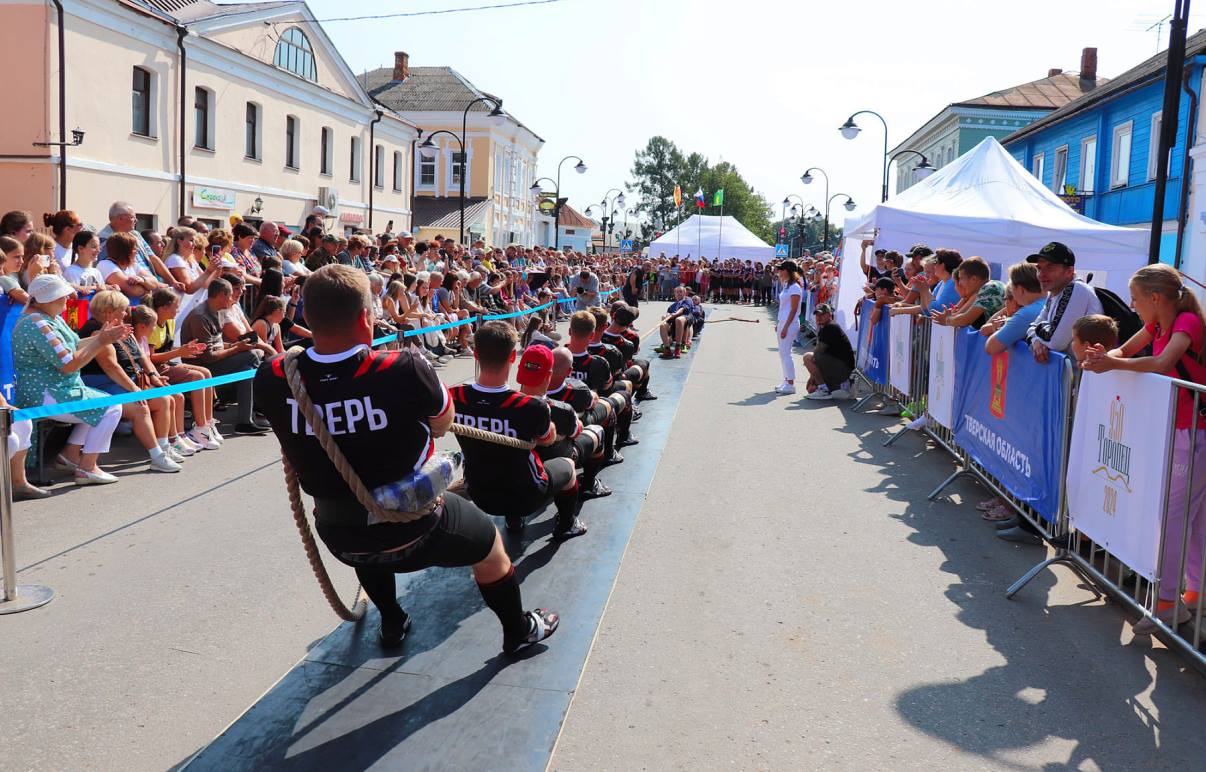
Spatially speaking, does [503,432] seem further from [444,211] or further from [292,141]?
[444,211]

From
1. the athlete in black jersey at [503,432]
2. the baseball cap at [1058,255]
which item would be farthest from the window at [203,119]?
the baseball cap at [1058,255]

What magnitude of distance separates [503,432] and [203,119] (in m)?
25.7

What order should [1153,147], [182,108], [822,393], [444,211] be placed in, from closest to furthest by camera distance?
[822,393], [182,108], [1153,147], [444,211]

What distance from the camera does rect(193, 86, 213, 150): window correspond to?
2652 cm

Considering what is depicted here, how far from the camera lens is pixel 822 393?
545 inches

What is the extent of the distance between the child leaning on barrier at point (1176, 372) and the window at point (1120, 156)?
30.9 metres

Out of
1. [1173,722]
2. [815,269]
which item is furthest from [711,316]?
[1173,722]

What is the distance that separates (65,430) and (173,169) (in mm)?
19602

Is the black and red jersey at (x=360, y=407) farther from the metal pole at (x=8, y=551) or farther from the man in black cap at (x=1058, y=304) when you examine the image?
the man in black cap at (x=1058, y=304)

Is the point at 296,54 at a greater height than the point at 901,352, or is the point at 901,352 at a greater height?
the point at 296,54

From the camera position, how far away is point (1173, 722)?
395cm

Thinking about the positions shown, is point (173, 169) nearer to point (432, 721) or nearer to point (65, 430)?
point (65, 430)

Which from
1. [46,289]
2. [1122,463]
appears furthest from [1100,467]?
[46,289]

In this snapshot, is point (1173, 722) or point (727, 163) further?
point (727, 163)
